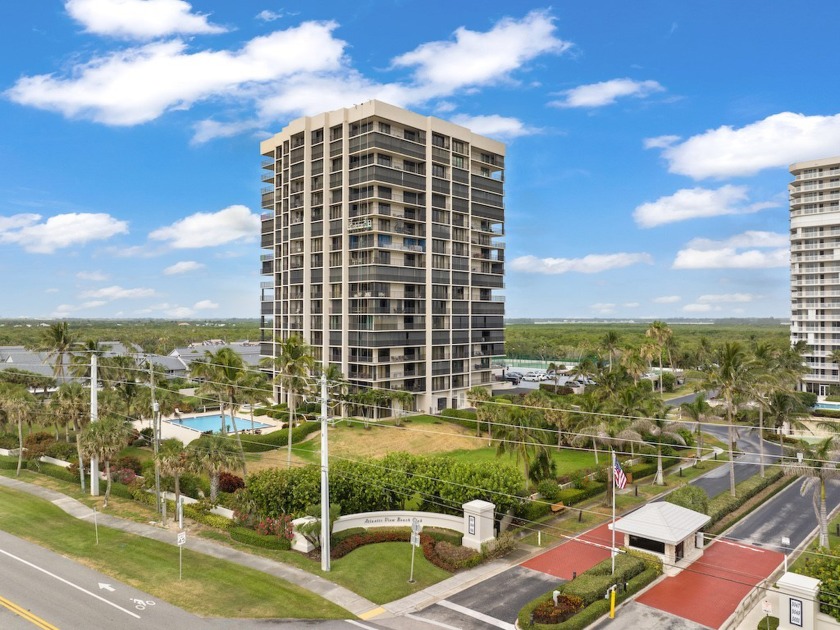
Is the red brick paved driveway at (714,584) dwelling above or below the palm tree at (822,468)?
below

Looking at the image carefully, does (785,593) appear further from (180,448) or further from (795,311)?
(795,311)

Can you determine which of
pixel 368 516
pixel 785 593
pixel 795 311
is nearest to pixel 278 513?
pixel 368 516

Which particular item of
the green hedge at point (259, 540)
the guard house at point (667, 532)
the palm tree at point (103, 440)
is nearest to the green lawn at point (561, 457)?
the guard house at point (667, 532)

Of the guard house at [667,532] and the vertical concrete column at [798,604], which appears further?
the guard house at [667,532]

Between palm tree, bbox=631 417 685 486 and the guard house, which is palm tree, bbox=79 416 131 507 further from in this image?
palm tree, bbox=631 417 685 486

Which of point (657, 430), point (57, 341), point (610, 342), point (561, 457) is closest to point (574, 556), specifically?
point (657, 430)

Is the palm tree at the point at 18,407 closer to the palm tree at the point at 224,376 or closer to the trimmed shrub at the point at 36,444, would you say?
the trimmed shrub at the point at 36,444
